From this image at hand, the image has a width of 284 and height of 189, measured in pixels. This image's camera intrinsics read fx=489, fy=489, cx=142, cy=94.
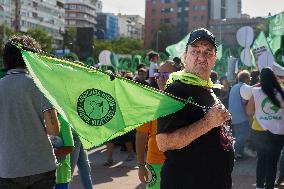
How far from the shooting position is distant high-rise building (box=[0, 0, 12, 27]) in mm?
77938

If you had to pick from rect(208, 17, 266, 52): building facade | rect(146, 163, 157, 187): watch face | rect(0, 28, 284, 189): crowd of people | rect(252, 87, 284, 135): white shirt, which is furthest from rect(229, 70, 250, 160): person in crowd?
rect(208, 17, 266, 52): building facade

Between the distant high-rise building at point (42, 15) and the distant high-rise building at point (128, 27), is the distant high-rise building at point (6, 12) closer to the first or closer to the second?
the distant high-rise building at point (42, 15)

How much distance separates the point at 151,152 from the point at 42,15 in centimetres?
10796

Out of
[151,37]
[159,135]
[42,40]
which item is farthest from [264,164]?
[151,37]

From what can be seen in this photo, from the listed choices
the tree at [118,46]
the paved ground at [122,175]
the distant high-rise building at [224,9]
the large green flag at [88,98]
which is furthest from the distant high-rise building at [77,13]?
the large green flag at [88,98]

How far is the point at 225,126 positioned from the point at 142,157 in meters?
1.20

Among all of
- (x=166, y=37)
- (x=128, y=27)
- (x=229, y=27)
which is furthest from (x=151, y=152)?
(x=128, y=27)

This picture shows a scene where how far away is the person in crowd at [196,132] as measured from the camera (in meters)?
2.67

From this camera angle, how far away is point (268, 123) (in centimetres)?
609

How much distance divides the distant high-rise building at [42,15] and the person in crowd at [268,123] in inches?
3518

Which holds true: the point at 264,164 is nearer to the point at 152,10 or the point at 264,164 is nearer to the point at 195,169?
the point at 195,169

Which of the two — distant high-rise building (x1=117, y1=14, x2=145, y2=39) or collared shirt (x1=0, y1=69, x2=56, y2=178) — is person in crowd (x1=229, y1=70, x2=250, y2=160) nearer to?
collared shirt (x1=0, y1=69, x2=56, y2=178)

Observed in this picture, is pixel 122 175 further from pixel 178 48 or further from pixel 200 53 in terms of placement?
pixel 178 48

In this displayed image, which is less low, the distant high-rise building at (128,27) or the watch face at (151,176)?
the distant high-rise building at (128,27)
